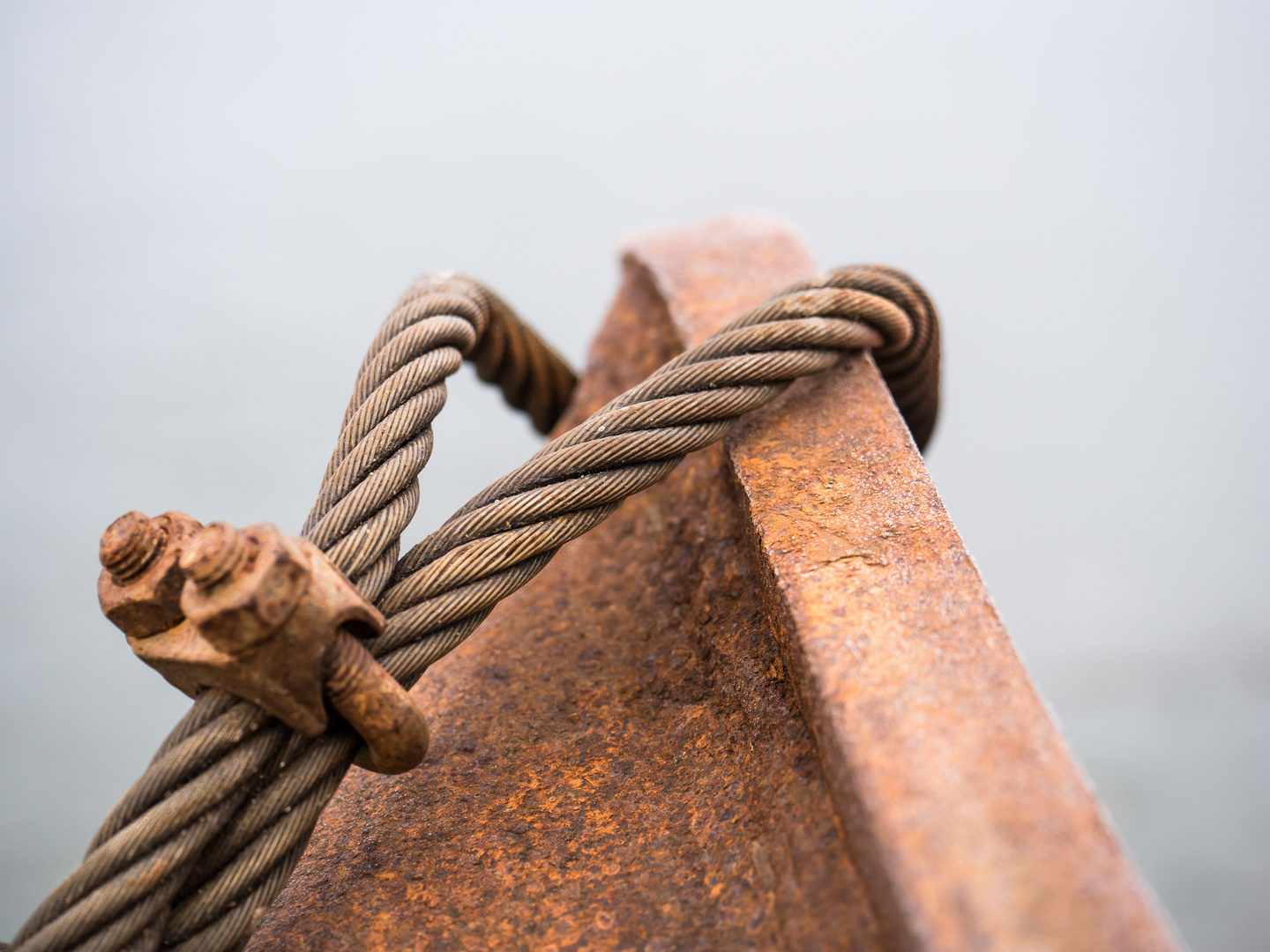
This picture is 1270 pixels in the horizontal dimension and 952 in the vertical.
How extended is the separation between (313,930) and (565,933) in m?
0.18

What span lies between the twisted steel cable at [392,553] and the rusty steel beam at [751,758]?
0.22 ft

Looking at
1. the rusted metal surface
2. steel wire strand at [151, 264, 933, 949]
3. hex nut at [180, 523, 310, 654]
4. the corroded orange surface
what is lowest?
the corroded orange surface

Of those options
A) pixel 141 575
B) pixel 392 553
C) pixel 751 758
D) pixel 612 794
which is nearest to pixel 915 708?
pixel 751 758

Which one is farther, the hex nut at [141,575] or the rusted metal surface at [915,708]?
the hex nut at [141,575]

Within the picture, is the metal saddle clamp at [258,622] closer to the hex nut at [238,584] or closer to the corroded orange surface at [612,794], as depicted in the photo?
Answer: the hex nut at [238,584]

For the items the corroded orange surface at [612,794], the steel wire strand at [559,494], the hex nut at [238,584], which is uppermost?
the hex nut at [238,584]

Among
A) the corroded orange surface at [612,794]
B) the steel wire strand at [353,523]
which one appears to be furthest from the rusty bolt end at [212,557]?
the corroded orange surface at [612,794]

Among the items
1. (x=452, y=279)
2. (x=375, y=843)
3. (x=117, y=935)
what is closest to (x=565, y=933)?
(x=375, y=843)

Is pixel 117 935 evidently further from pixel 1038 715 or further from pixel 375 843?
pixel 1038 715

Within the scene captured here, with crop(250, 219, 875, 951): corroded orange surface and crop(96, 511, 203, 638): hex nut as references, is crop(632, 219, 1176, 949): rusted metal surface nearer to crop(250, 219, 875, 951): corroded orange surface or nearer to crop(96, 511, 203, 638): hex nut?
crop(250, 219, 875, 951): corroded orange surface

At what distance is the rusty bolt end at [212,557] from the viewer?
21.3 inches

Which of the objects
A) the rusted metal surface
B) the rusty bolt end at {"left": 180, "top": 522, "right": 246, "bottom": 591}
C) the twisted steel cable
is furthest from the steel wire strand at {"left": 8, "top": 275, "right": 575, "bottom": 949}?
the rusted metal surface

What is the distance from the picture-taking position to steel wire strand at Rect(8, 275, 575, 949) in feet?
1.95

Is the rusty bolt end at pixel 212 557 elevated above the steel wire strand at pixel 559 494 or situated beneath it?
elevated above
